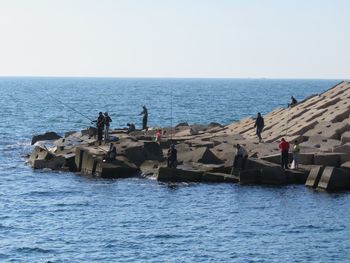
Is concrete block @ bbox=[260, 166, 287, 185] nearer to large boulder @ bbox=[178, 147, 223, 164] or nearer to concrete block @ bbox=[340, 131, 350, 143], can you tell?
large boulder @ bbox=[178, 147, 223, 164]

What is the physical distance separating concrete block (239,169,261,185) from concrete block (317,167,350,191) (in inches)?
99.5

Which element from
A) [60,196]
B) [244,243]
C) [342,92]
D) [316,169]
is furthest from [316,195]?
[342,92]

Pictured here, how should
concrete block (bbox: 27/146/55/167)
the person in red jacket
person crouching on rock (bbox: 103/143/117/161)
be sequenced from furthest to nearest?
concrete block (bbox: 27/146/55/167)
person crouching on rock (bbox: 103/143/117/161)
the person in red jacket

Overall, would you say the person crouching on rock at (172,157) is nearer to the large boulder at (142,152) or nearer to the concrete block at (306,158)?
the large boulder at (142,152)

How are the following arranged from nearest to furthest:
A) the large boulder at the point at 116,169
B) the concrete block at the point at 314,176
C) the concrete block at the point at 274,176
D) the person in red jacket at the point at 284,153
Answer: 1. the concrete block at the point at 314,176
2. the concrete block at the point at 274,176
3. the person in red jacket at the point at 284,153
4. the large boulder at the point at 116,169

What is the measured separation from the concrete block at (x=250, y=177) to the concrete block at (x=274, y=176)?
197 millimetres

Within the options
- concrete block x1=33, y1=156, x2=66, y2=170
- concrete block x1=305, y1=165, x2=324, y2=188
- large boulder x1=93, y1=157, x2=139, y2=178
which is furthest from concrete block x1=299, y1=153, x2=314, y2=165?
concrete block x1=33, y1=156, x2=66, y2=170

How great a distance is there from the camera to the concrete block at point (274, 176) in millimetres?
32062

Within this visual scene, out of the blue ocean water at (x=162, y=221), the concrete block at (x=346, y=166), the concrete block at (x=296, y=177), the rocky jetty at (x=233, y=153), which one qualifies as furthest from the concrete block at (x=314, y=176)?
the concrete block at (x=346, y=166)

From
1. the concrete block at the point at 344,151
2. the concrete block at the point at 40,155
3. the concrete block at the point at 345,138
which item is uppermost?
the concrete block at the point at 345,138

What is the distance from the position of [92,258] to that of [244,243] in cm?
451

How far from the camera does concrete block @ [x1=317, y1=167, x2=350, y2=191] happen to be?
30562 mm

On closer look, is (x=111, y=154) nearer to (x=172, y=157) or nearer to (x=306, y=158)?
(x=172, y=157)

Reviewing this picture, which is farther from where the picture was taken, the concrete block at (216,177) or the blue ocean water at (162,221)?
the concrete block at (216,177)
